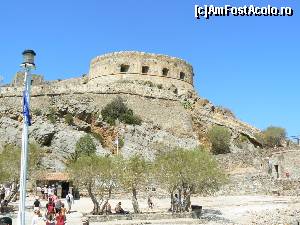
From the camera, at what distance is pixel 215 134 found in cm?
4769

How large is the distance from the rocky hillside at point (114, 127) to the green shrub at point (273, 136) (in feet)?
4.40

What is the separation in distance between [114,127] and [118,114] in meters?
1.86

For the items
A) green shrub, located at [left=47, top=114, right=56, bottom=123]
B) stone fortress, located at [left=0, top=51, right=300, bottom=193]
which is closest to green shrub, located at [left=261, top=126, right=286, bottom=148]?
stone fortress, located at [left=0, top=51, right=300, bottom=193]

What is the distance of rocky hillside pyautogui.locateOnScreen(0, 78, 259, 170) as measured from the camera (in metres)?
41.0

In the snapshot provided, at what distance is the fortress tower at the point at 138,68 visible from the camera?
182 feet

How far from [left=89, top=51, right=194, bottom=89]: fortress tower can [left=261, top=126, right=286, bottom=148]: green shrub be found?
35.8 ft

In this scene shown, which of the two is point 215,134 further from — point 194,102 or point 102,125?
point 102,125

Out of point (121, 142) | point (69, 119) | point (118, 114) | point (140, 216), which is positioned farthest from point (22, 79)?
point (140, 216)

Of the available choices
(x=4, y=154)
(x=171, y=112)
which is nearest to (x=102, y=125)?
(x=171, y=112)

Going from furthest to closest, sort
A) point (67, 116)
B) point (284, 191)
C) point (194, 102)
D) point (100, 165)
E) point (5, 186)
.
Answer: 1. point (194, 102)
2. point (67, 116)
3. point (284, 191)
4. point (5, 186)
5. point (100, 165)

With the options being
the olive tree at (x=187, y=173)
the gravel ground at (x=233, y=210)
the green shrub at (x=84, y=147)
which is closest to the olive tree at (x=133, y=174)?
the olive tree at (x=187, y=173)

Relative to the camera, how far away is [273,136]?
171ft

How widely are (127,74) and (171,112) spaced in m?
8.04

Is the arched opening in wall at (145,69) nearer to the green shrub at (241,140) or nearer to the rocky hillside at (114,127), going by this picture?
the rocky hillside at (114,127)
